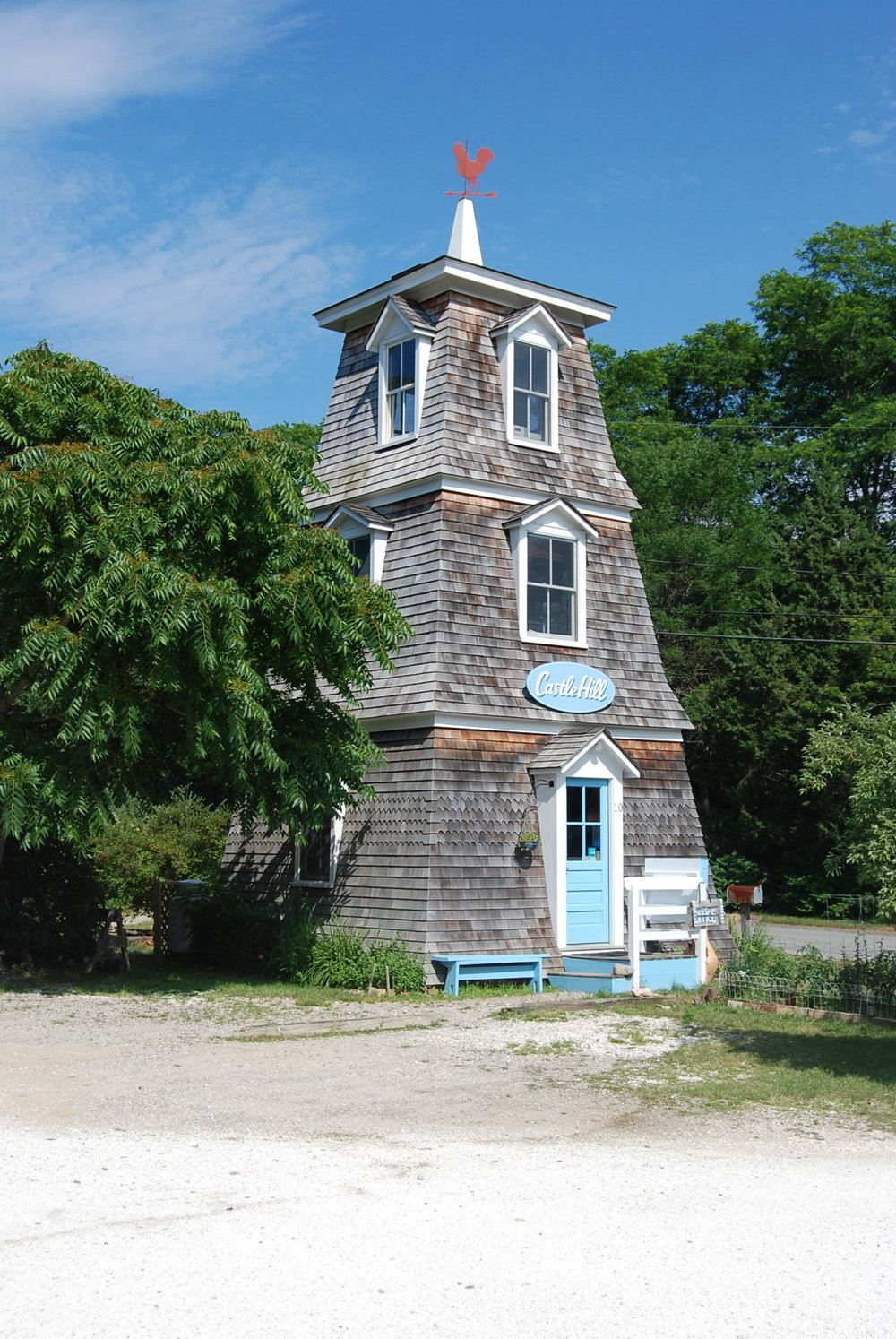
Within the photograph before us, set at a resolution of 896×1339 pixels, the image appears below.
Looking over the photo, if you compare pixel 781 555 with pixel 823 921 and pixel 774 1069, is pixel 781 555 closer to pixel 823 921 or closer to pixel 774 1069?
pixel 823 921

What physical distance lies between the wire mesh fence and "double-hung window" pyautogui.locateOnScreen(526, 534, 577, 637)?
18.2ft

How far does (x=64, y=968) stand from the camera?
684 inches

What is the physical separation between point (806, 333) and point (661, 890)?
3131 cm

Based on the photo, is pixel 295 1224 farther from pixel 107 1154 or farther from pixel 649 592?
pixel 649 592

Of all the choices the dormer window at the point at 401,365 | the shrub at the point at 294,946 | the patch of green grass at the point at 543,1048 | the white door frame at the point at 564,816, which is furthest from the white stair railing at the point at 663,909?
the dormer window at the point at 401,365

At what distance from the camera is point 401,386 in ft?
62.3

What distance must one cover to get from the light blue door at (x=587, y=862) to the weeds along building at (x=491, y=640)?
28 millimetres

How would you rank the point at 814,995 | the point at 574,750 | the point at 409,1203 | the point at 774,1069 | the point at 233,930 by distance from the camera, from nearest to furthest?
the point at 409,1203
the point at 774,1069
the point at 814,995
the point at 574,750
the point at 233,930

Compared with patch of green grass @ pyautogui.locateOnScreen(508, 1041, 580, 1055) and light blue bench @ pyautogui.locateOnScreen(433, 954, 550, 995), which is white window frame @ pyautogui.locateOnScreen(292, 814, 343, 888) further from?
patch of green grass @ pyautogui.locateOnScreen(508, 1041, 580, 1055)

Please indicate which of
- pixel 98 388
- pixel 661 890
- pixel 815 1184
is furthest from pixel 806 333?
pixel 815 1184

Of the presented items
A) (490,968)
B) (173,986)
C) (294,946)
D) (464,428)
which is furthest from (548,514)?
(173,986)

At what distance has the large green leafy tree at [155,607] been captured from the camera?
1372cm

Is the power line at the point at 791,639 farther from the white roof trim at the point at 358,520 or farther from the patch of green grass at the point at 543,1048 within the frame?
the patch of green grass at the point at 543,1048

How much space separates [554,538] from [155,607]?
271 inches
